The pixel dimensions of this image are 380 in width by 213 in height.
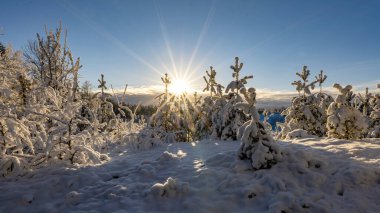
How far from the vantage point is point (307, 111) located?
51.2 ft

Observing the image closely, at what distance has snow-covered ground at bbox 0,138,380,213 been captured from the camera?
491 cm

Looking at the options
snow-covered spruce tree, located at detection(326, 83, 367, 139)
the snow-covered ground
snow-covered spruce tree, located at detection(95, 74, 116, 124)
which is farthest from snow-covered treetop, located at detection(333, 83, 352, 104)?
snow-covered spruce tree, located at detection(95, 74, 116, 124)

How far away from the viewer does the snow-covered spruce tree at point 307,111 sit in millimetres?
15312

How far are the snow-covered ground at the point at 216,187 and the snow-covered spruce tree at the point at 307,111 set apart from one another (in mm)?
8751

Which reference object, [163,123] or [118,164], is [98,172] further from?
[163,123]

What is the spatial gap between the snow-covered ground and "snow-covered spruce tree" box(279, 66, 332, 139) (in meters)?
8.75

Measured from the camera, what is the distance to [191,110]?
15.5 m

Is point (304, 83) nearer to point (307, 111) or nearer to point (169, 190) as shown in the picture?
point (307, 111)

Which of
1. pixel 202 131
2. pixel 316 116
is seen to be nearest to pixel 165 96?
pixel 202 131

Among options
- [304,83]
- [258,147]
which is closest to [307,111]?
[304,83]

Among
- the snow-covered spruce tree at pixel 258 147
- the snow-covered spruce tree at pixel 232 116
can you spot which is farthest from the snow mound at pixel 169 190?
the snow-covered spruce tree at pixel 232 116

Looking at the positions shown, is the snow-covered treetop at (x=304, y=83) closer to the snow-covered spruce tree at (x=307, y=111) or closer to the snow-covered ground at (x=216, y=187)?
the snow-covered spruce tree at (x=307, y=111)

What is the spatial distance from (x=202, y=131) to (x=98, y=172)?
10.2 meters

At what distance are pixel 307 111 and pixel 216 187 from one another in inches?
475
